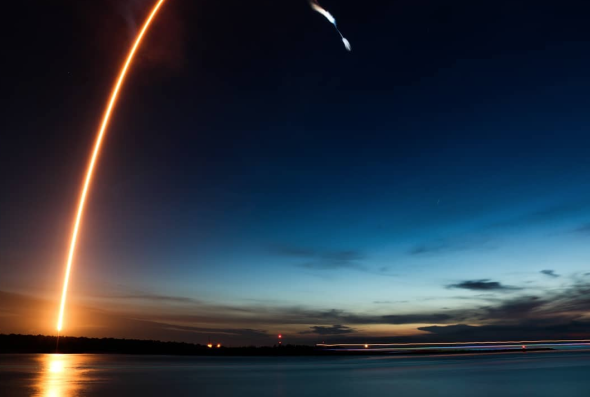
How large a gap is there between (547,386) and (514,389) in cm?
437

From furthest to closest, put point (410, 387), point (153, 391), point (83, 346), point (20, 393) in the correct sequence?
point (83, 346) → point (410, 387) → point (153, 391) → point (20, 393)

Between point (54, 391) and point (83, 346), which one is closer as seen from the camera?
point (54, 391)

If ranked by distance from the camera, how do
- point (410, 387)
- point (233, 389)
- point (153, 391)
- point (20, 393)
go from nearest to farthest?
point (20, 393) → point (153, 391) → point (233, 389) → point (410, 387)

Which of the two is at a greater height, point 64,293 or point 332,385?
point 64,293

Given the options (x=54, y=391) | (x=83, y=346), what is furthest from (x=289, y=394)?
(x=83, y=346)

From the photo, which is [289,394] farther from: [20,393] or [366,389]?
[20,393]

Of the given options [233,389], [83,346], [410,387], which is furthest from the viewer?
[83,346]

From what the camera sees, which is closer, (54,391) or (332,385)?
(54,391)

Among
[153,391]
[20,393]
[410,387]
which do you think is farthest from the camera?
[410,387]

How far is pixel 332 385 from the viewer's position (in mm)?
31188

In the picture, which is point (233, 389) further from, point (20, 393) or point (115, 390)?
point (20, 393)

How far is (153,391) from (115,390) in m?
2.07

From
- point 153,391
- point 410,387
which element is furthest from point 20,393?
point 410,387

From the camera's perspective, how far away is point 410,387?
3105 cm
